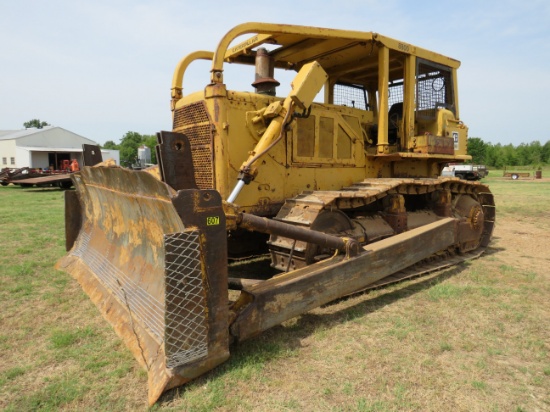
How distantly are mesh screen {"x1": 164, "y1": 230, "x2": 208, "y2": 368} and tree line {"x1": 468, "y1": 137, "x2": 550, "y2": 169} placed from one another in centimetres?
6459

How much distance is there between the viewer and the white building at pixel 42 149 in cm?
4028

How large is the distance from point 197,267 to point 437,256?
13.7ft

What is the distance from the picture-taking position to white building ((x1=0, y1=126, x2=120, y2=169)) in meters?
40.3

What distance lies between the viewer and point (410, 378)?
8.99 feet

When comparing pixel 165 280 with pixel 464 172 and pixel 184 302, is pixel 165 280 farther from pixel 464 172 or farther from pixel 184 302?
pixel 464 172

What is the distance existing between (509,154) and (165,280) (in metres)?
83.1

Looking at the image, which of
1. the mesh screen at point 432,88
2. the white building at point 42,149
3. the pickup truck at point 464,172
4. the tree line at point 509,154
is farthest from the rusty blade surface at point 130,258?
the tree line at point 509,154

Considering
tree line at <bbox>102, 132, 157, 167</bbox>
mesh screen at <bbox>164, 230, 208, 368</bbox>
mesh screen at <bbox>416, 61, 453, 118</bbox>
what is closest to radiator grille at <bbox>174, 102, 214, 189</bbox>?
mesh screen at <bbox>164, 230, 208, 368</bbox>

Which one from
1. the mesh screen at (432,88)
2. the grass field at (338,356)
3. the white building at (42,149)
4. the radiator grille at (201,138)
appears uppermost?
the white building at (42,149)

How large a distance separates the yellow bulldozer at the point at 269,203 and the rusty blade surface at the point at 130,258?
0.7 inches

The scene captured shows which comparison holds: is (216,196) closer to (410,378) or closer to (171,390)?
(171,390)

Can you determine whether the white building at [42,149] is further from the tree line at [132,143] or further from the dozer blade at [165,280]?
the dozer blade at [165,280]

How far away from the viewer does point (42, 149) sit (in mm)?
39312

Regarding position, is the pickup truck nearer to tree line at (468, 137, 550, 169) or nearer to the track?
the track
